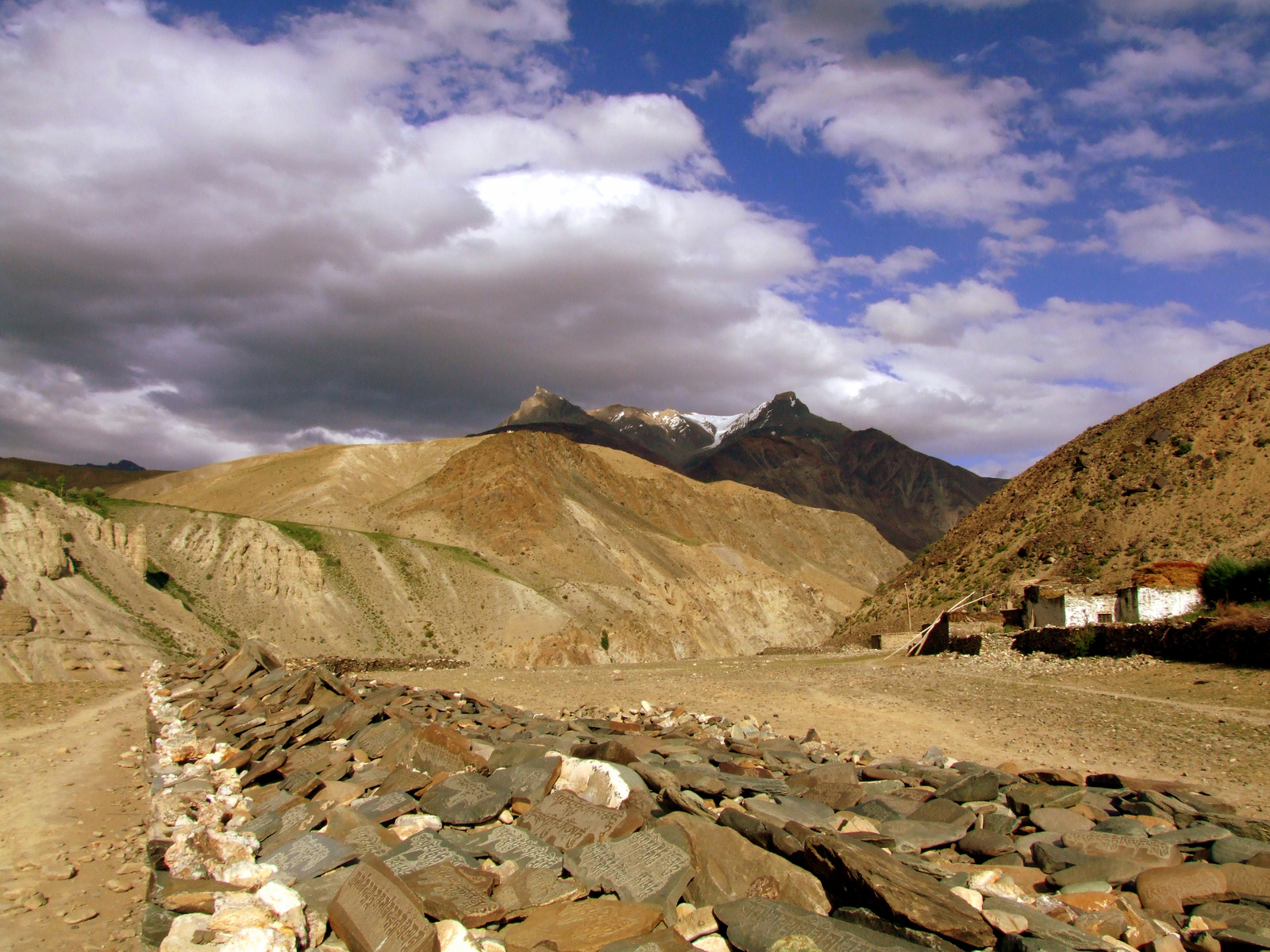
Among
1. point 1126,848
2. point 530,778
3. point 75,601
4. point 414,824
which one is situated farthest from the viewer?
point 75,601

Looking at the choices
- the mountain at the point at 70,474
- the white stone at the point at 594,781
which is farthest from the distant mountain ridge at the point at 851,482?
the white stone at the point at 594,781

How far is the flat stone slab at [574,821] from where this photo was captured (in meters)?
6.80

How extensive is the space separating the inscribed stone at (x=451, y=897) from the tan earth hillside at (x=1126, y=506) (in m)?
28.4

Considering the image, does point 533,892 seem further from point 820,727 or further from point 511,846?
point 820,727

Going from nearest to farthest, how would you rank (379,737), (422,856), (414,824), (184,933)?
(184,933), (422,856), (414,824), (379,737)

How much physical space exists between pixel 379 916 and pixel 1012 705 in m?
13.8

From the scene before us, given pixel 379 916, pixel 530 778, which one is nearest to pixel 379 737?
pixel 530 778

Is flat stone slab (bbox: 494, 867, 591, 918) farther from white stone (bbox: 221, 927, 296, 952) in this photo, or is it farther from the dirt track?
the dirt track

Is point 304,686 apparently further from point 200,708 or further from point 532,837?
point 532,837

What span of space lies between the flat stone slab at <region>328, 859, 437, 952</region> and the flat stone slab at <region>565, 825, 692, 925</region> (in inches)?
52.4

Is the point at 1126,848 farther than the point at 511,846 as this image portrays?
No

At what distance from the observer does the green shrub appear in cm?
2092

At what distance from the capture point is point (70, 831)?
30.1ft

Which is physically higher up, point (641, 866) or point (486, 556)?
point (486, 556)
